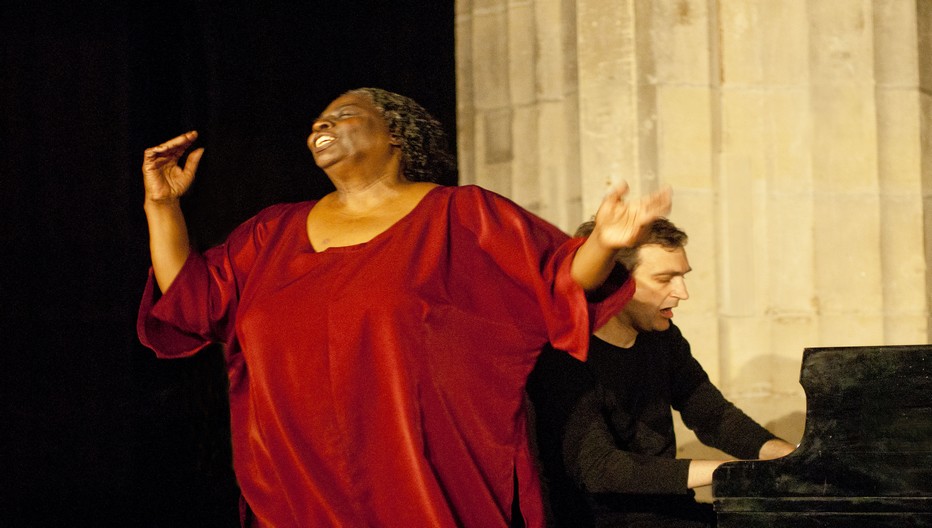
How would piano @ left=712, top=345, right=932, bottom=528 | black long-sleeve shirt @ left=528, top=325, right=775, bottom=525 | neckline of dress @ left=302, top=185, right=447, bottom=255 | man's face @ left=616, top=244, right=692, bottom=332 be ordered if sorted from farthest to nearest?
man's face @ left=616, top=244, right=692, bottom=332
black long-sleeve shirt @ left=528, top=325, right=775, bottom=525
neckline of dress @ left=302, top=185, right=447, bottom=255
piano @ left=712, top=345, right=932, bottom=528

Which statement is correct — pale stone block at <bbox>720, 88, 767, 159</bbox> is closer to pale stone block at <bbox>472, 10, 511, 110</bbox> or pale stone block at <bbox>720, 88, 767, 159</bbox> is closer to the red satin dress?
pale stone block at <bbox>472, 10, 511, 110</bbox>

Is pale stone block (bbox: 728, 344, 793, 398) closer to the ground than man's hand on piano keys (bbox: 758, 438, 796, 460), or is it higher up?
higher up

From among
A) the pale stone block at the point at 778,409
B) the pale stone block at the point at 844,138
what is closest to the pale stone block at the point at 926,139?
the pale stone block at the point at 844,138

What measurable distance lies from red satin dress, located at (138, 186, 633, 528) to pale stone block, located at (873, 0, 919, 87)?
62.1 inches

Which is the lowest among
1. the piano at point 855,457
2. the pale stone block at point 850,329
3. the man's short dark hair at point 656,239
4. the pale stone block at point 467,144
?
the piano at point 855,457

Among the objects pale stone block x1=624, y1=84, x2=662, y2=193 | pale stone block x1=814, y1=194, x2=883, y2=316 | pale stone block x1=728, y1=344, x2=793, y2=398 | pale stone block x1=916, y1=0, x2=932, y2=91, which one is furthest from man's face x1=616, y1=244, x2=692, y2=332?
pale stone block x1=916, y1=0, x2=932, y2=91

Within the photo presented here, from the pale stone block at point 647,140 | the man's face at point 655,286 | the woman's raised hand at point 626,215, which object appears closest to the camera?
the woman's raised hand at point 626,215

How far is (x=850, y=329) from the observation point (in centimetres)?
332

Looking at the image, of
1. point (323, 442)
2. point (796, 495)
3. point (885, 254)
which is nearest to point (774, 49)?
point (885, 254)

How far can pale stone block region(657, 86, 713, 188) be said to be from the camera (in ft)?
10.7

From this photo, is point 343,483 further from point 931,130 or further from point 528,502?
point 931,130

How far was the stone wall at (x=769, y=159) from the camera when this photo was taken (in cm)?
327

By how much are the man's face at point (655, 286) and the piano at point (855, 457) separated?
556mm

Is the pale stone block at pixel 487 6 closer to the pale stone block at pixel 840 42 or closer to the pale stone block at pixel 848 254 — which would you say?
→ the pale stone block at pixel 840 42
